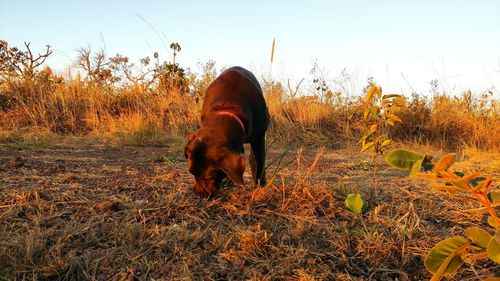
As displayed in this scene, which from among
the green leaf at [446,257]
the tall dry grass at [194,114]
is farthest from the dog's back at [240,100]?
the tall dry grass at [194,114]

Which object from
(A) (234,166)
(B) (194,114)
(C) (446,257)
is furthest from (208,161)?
(B) (194,114)

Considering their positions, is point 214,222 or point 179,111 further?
point 179,111

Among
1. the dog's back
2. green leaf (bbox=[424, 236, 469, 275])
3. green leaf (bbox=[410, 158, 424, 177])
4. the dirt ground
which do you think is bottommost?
the dirt ground

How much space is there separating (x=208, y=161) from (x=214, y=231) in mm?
763

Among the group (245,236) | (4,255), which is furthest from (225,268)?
(4,255)

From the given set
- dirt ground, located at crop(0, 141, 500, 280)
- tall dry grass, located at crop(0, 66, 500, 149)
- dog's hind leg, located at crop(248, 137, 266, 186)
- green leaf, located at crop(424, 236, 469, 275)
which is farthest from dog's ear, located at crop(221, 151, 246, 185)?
tall dry grass, located at crop(0, 66, 500, 149)

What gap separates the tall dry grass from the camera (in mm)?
6621

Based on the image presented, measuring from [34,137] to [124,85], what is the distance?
2791 mm

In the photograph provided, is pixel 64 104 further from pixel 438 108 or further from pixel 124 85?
pixel 438 108

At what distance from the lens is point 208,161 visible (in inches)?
105

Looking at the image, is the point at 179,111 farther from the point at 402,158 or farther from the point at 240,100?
the point at 402,158

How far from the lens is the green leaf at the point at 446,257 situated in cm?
106

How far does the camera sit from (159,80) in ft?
26.4

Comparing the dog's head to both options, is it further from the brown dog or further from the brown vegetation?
the brown vegetation
